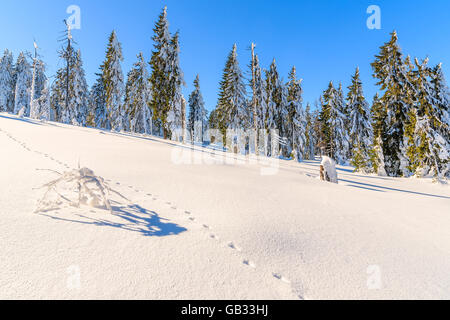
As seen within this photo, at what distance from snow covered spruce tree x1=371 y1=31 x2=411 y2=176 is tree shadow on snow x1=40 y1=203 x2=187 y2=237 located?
17.9 meters

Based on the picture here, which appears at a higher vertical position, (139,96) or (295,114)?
(139,96)

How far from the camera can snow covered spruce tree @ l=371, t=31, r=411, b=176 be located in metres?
15.6

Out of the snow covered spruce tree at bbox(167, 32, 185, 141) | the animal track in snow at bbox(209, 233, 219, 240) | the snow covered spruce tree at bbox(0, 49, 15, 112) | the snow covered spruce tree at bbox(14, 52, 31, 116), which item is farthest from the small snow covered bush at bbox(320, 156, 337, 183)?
the snow covered spruce tree at bbox(0, 49, 15, 112)

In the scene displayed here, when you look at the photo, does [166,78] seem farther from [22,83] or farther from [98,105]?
[22,83]

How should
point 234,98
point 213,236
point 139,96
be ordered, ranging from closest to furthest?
point 213,236 → point 234,98 → point 139,96

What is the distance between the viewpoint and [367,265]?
2.52 meters

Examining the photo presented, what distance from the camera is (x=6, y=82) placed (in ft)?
133

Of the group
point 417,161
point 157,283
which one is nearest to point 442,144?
point 417,161

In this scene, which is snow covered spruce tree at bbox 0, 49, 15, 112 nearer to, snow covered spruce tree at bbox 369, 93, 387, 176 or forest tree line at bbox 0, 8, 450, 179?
forest tree line at bbox 0, 8, 450, 179

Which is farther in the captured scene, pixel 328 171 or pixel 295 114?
pixel 295 114

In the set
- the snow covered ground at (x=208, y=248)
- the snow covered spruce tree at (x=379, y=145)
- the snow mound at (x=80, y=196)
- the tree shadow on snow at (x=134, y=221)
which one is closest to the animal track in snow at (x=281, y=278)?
the snow covered ground at (x=208, y=248)

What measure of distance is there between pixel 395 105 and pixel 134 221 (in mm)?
19796

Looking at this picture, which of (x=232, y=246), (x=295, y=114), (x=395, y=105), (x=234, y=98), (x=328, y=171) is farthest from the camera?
(x=295, y=114)

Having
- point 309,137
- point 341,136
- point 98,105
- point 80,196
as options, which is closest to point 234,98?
point 341,136
